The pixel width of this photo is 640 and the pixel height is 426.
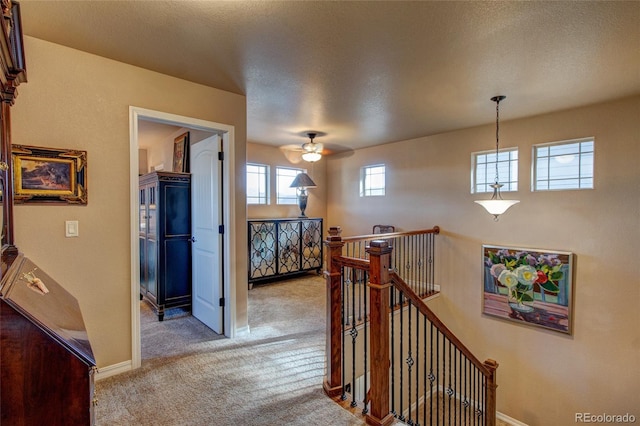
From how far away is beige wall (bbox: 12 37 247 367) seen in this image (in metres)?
2.04

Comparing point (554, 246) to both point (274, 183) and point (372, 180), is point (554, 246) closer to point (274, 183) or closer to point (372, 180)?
point (372, 180)

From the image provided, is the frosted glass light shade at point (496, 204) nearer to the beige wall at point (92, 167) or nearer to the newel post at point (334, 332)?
the newel post at point (334, 332)

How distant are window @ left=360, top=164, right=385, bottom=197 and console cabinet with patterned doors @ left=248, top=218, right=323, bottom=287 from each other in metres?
1.11

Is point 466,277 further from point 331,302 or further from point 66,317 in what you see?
point 66,317

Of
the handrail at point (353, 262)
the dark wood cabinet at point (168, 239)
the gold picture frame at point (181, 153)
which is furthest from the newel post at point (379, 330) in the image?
the gold picture frame at point (181, 153)

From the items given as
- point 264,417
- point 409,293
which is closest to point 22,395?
point 264,417

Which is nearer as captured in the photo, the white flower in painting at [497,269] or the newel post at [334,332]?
the newel post at [334,332]

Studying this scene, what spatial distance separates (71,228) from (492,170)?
4866 millimetres

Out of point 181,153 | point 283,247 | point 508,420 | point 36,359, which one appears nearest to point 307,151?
point 283,247

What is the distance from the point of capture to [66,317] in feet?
4.26

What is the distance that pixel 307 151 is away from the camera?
5078 mm

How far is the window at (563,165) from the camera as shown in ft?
11.9

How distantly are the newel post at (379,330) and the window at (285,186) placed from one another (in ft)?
14.2

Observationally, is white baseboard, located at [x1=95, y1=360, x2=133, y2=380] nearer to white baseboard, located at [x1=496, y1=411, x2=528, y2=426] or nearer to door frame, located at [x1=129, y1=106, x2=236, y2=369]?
door frame, located at [x1=129, y1=106, x2=236, y2=369]
